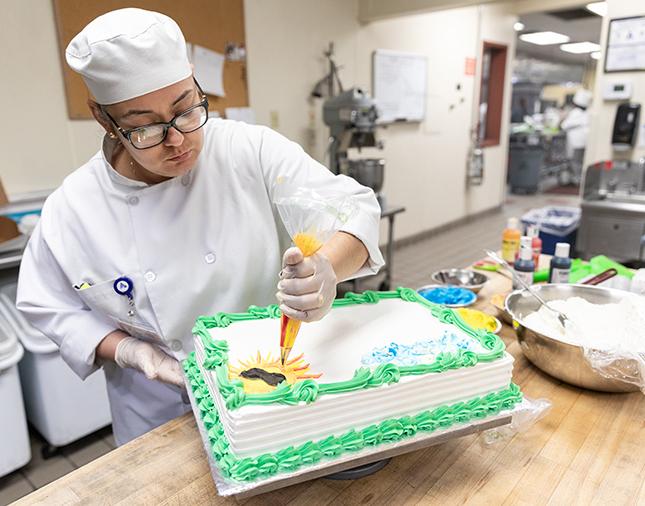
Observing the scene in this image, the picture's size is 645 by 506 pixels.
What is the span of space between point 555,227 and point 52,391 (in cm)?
347

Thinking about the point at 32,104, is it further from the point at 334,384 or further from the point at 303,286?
the point at 334,384

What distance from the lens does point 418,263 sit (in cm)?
487

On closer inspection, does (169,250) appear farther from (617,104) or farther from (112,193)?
(617,104)

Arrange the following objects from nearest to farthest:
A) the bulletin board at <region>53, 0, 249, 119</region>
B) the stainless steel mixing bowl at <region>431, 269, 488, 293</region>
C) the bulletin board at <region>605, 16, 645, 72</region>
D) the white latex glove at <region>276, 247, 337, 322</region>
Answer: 1. the white latex glove at <region>276, 247, 337, 322</region>
2. the stainless steel mixing bowl at <region>431, 269, 488, 293</region>
3. the bulletin board at <region>53, 0, 249, 119</region>
4. the bulletin board at <region>605, 16, 645, 72</region>

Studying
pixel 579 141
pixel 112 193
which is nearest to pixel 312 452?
pixel 112 193

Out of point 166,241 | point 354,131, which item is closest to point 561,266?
point 166,241

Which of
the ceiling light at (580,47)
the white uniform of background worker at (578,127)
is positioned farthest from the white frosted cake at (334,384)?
the ceiling light at (580,47)

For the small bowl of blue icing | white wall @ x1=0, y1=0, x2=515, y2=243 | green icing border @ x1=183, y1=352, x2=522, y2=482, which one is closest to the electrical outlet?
white wall @ x1=0, y1=0, x2=515, y2=243

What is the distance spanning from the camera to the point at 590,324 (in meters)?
1.21

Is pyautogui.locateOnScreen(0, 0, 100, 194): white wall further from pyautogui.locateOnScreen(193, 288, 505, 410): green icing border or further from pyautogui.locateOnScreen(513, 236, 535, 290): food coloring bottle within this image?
pyautogui.locateOnScreen(513, 236, 535, 290): food coloring bottle

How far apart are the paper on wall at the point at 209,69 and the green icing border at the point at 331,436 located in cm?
256

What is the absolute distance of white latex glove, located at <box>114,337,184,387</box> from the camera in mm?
1121

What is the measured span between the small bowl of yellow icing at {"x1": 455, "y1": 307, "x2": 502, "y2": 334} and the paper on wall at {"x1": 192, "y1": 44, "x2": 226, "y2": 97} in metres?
2.32

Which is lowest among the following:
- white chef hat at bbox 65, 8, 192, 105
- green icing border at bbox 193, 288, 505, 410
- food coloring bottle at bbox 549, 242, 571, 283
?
food coloring bottle at bbox 549, 242, 571, 283
